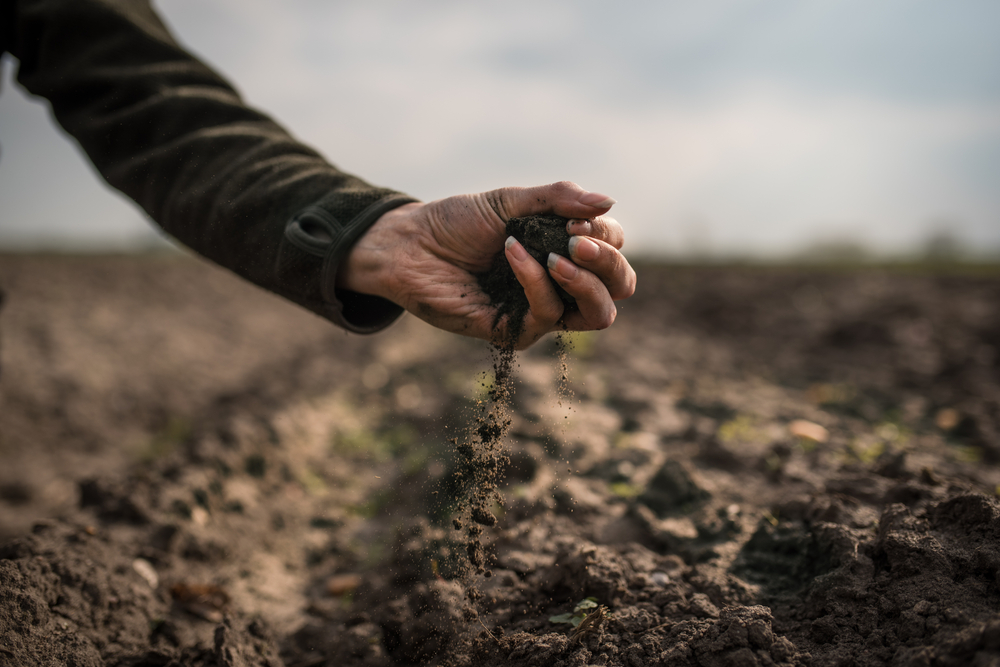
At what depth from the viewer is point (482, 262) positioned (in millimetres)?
2133

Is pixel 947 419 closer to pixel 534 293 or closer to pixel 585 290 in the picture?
pixel 585 290

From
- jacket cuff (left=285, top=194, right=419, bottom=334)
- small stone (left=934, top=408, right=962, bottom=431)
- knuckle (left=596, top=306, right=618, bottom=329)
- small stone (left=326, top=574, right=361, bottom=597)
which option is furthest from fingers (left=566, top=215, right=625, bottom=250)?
small stone (left=934, top=408, right=962, bottom=431)

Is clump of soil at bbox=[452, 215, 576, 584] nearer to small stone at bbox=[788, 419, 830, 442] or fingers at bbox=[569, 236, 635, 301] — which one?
fingers at bbox=[569, 236, 635, 301]

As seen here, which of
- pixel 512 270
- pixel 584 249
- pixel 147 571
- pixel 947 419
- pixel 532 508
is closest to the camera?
pixel 584 249

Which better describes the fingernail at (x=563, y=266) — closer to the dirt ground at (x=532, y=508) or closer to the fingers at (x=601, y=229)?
the fingers at (x=601, y=229)

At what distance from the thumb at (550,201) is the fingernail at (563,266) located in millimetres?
178

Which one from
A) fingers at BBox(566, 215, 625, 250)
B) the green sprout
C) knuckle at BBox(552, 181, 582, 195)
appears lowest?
the green sprout

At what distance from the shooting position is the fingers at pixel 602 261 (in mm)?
1794

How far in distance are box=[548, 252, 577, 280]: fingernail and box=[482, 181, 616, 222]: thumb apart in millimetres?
178

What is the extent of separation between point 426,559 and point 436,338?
709 centimetres

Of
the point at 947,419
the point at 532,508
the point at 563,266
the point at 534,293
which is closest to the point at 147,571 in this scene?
the point at 532,508

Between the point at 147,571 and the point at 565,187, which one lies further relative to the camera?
the point at 147,571

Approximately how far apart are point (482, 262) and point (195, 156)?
3.98 feet

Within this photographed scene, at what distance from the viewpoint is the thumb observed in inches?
72.8
